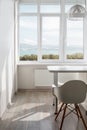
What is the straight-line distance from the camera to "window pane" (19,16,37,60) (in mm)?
8195

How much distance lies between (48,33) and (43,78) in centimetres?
148

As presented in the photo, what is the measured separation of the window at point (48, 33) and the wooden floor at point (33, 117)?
1912 mm

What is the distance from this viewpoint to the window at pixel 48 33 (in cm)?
810

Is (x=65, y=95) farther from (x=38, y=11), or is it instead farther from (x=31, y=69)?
(x=38, y=11)

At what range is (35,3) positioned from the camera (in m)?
8.07

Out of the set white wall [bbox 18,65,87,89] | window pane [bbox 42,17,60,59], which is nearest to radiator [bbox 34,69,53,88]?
white wall [bbox 18,65,87,89]

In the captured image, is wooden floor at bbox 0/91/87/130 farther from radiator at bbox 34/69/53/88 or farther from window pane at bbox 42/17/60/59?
window pane at bbox 42/17/60/59

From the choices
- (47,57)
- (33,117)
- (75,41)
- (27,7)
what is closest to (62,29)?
(75,41)

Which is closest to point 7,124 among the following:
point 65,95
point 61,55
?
point 65,95

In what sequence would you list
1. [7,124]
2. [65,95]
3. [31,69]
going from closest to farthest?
1. [65,95]
2. [7,124]
3. [31,69]

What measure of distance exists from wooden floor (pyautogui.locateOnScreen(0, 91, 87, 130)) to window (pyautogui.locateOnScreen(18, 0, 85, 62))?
1.91m

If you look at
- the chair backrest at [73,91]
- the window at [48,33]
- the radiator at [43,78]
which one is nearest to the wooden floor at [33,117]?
the chair backrest at [73,91]

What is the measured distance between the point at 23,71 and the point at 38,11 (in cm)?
194

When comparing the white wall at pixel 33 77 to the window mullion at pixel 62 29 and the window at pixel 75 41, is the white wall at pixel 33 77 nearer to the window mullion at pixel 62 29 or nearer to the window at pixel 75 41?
the window mullion at pixel 62 29
